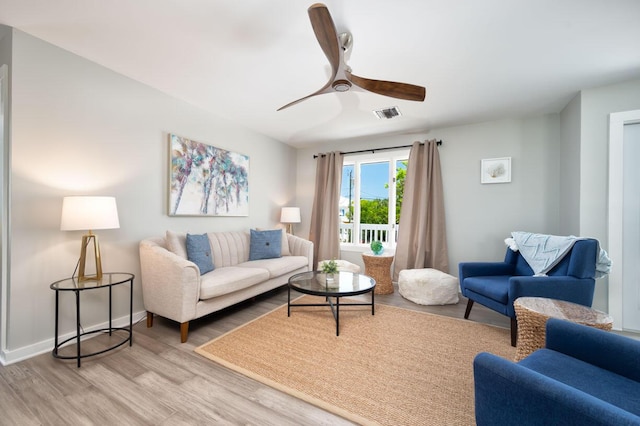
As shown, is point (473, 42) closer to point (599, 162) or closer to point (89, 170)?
point (599, 162)

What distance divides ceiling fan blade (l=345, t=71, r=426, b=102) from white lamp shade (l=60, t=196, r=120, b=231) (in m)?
2.13

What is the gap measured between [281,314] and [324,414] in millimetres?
1455

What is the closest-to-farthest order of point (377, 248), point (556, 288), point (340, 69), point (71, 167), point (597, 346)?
1. point (597, 346)
2. point (340, 69)
3. point (556, 288)
4. point (71, 167)
5. point (377, 248)

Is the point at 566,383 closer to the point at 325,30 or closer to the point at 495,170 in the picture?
the point at 325,30

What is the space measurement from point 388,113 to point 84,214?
3.28 metres

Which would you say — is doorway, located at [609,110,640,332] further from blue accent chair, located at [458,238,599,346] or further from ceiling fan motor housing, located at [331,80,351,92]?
ceiling fan motor housing, located at [331,80,351,92]

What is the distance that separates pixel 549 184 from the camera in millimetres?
3387

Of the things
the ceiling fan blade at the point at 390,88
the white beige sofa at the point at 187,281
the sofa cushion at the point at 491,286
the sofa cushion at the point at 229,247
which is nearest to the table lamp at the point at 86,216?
the white beige sofa at the point at 187,281

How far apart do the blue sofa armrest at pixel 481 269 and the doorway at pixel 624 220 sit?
865 mm

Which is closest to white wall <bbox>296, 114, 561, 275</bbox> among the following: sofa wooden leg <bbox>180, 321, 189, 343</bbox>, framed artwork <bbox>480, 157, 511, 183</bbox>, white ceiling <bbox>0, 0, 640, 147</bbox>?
framed artwork <bbox>480, 157, 511, 183</bbox>

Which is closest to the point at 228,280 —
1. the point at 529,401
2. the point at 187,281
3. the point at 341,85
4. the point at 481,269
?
the point at 187,281

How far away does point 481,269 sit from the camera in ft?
9.41

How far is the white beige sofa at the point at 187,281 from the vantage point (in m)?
2.26

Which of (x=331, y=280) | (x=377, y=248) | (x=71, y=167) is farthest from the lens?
(x=377, y=248)
